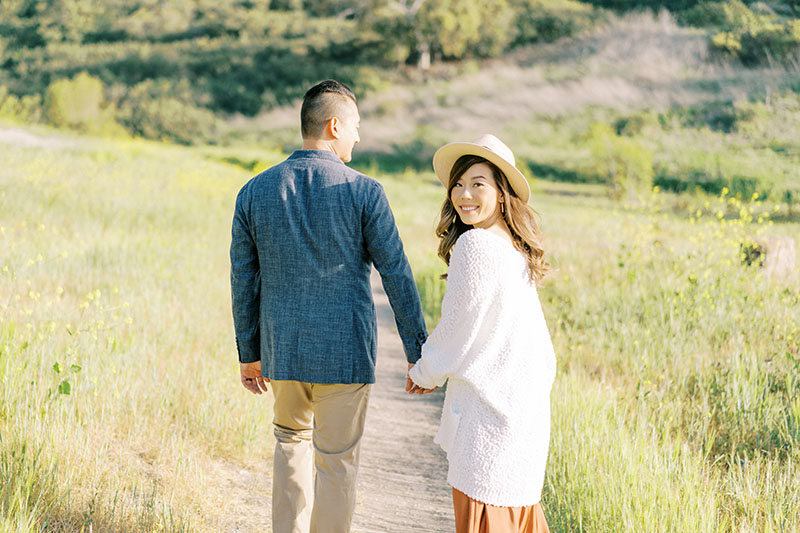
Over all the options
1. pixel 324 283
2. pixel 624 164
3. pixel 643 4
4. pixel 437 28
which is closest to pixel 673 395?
pixel 324 283

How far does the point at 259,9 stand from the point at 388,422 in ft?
214

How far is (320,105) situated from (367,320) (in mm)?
860

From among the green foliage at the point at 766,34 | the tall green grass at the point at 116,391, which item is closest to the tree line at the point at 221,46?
the green foliage at the point at 766,34

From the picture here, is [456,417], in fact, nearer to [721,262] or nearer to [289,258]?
[289,258]

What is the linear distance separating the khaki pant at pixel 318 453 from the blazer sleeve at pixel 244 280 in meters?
0.23

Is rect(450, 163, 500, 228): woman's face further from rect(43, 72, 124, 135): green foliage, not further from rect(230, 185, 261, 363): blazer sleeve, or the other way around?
rect(43, 72, 124, 135): green foliage

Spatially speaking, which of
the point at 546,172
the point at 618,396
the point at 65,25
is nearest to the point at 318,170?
the point at 618,396

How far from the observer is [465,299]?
77.4 inches

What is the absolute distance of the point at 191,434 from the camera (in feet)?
12.7

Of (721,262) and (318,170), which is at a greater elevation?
(318,170)

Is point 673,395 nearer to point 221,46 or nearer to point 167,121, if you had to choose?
point 167,121

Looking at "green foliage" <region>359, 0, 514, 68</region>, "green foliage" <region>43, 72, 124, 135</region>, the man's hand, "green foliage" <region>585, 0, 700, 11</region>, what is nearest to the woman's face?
the man's hand

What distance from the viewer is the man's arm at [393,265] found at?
8.04 feet

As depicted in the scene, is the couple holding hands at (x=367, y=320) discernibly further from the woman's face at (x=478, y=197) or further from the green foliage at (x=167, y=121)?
the green foliage at (x=167, y=121)
